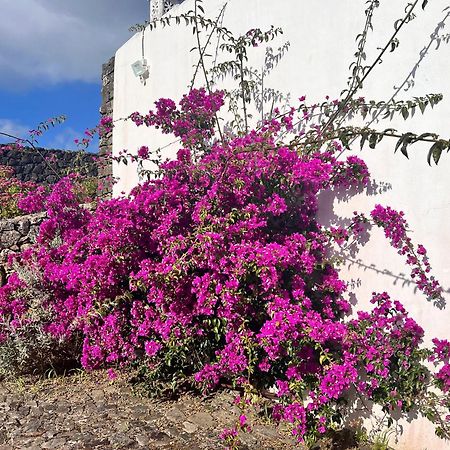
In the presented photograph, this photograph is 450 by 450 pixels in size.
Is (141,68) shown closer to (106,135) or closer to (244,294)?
(106,135)

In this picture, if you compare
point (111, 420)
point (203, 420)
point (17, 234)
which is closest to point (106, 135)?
point (17, 234)

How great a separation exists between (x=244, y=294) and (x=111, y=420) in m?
1.27

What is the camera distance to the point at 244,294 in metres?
3.56

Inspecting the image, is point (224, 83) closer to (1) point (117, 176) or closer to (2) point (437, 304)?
(1) point (117, 176)

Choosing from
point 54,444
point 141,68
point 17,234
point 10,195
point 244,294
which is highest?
point 141,68

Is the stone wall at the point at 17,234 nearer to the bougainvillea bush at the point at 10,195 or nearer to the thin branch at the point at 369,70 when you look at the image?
the bougainvillea bush at the point at 10,195

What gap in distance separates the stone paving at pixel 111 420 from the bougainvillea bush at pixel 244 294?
0.61ft

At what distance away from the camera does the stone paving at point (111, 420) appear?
10.7 ft

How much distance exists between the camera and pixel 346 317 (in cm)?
373

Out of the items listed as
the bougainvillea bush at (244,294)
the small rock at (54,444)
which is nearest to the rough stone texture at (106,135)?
the bougainvillea bush at (244,294)

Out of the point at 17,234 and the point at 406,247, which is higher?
the point at 17,234

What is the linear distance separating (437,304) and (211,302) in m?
1.42

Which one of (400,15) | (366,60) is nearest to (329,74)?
(366,60)

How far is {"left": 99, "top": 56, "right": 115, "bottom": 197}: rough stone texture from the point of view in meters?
7.13
